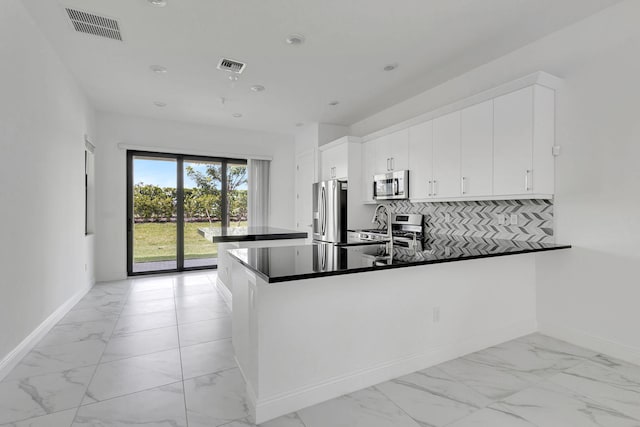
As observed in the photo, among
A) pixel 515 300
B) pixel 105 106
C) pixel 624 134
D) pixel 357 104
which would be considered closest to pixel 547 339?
pixel 515 300

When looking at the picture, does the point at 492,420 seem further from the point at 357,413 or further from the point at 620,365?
the point at 620,365

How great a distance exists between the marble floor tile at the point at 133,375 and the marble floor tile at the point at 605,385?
2.71 metres

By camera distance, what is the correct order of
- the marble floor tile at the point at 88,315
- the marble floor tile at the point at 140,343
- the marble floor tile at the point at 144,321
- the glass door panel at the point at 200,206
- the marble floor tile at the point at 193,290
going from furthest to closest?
the glass door panel at the point at 200,206 < the marble floor tile at the point at 193,290 < the marble floor tile at the point at 88,315 < the marble floor tile at the point at 144,321 < the marble floor tile at the point at 140,343

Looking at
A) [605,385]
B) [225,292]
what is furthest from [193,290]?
[605,385]

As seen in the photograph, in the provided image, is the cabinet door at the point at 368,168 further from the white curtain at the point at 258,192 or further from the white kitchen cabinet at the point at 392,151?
the white curtain at the point at 258,192

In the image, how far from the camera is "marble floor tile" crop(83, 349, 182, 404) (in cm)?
204

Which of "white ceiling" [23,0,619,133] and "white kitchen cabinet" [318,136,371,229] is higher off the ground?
"white ceiling" [23,0,619,133]

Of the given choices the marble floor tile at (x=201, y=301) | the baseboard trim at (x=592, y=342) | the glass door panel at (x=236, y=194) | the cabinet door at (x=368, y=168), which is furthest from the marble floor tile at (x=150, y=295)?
the baseboard trim at (x=592, y=342)

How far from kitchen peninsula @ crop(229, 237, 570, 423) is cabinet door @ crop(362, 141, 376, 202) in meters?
2.34

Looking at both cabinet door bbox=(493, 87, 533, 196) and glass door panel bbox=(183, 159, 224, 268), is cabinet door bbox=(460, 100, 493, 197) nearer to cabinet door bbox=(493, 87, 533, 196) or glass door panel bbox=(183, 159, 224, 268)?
cabinet door bbox=(493, 87, 533, 196)

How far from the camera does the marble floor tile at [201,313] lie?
3387 mm

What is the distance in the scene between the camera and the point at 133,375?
2.24 meters

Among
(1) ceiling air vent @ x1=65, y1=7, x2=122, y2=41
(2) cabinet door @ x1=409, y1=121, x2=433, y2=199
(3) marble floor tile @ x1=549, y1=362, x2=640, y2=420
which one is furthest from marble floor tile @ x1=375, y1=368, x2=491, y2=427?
(1) ceiling air vent @ x1=65, y1=7, x2=122, y2=41

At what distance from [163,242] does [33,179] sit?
316 centimetres
